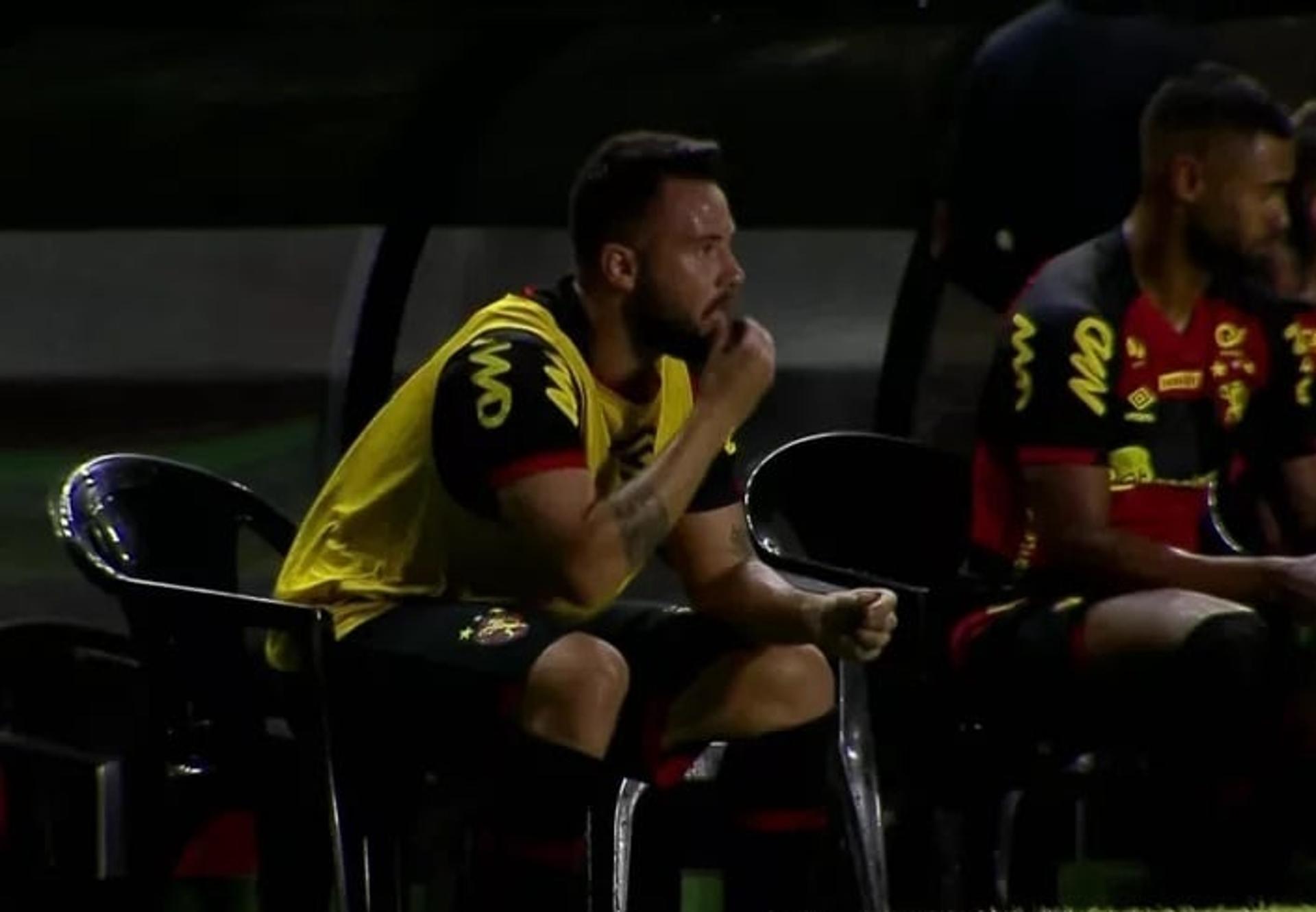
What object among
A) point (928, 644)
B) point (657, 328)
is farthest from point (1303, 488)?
point (657, 328)

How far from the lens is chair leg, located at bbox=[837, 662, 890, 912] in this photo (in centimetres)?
388

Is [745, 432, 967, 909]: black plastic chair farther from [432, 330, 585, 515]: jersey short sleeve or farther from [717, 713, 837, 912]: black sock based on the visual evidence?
[432, 330, 585, 515]: jersey short sleeve

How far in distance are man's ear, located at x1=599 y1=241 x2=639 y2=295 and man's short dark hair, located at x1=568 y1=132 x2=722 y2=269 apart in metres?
0.01

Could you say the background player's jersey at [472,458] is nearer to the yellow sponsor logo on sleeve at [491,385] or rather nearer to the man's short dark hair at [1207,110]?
the yellow sponsor logo on sleeve at [491,385]

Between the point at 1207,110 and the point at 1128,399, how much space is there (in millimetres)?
459

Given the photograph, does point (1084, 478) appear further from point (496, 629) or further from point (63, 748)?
point (63, 748)

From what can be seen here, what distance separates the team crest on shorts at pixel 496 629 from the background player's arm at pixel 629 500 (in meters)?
0.08

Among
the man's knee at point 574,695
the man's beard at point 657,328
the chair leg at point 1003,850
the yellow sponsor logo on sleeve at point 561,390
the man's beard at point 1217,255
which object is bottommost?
the chair leg at point 1003,850

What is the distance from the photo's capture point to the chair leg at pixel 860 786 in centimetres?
388

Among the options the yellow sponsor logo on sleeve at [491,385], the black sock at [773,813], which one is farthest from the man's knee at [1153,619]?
the yellow sponsor logo on sleeve at [491,385]

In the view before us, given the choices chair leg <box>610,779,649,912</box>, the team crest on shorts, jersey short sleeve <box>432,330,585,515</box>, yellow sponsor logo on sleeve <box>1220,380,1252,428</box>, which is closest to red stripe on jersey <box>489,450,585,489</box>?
jersey short sleeve <box>432,330,585,515</box>

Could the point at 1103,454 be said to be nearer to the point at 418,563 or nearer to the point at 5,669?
the point at 418,563

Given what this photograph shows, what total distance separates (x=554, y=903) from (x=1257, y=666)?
1.03m

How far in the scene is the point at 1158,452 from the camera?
163 inches
